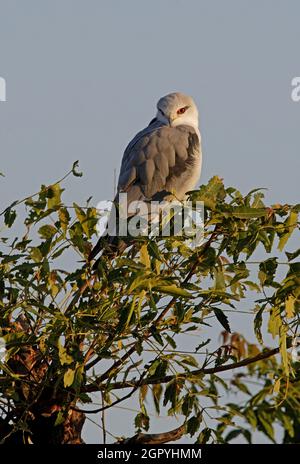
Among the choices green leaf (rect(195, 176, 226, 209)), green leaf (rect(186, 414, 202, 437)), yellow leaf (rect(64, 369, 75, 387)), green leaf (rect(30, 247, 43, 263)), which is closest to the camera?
yellow leaf (rect(64, 369, 75, 387))

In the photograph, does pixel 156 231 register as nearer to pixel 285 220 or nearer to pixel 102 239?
pixel 102 239

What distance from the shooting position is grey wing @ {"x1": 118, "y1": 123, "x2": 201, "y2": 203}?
8.02 metres

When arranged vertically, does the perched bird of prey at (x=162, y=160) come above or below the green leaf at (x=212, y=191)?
above

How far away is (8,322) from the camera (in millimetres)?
4906

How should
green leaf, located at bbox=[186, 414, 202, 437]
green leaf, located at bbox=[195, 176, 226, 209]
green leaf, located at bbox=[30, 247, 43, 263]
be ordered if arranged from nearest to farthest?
green leaf, located at bbox=[195, 176, 226, 209] < green leaf, located at bbox=[30, 247, 43, 263] < green leaf, located at bbox=[186, 414, 202, 437]

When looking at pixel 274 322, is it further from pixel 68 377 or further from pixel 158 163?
pixel 158 163

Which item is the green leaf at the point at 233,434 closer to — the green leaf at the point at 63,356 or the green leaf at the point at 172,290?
the green leaf at the point at 63,356

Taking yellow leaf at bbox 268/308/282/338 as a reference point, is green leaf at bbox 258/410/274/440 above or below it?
above

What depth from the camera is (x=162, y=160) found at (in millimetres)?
8312

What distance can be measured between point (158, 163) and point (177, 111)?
1145 millimetres

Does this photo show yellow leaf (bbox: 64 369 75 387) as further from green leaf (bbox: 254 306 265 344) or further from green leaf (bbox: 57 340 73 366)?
green leaf (bbox: 254 306 265 344)

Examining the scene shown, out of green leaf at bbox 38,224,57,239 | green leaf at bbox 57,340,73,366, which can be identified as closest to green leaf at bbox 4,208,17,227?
green leaf at bbox 38,224,57,239

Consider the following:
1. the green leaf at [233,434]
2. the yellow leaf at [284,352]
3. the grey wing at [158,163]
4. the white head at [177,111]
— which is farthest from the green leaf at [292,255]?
the white head at [177,111]

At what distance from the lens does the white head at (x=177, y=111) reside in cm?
913
